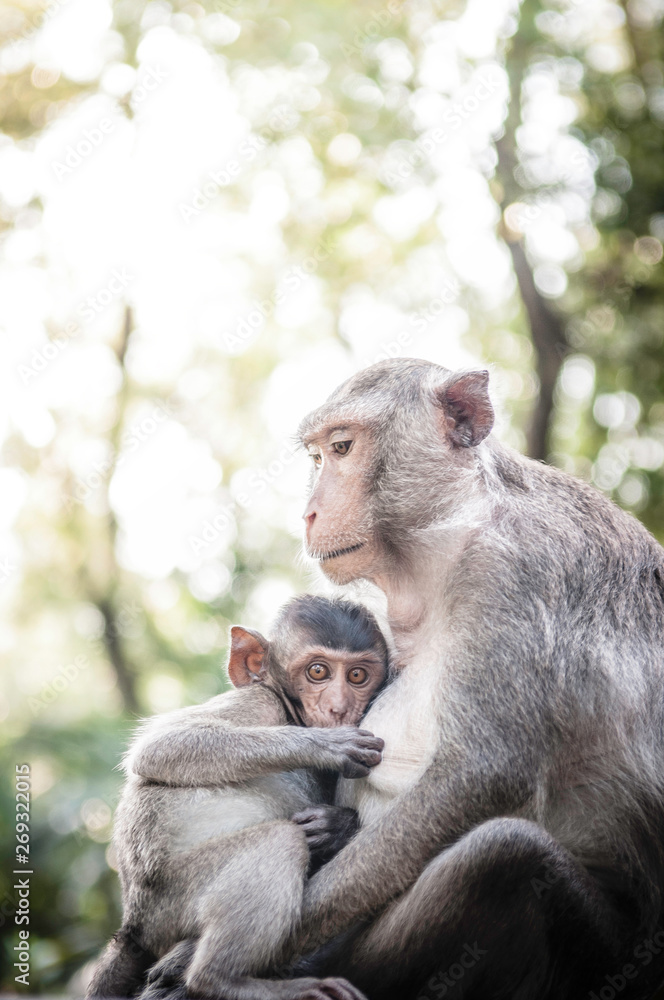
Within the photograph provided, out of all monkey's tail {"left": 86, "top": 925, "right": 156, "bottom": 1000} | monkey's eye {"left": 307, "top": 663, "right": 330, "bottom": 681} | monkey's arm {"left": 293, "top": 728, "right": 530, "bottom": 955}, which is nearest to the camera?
monkey's arm {"left": 293, "top": 728, "right": 530, "bottom": 955}

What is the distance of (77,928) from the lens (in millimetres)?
8750

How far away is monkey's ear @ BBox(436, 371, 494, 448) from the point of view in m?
3.63

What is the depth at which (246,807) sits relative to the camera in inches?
135

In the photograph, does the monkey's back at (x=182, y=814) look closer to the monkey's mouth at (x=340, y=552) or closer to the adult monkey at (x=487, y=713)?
the adult monkey at (x=487, y=713)

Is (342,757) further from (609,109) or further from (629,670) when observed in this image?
(609,109)

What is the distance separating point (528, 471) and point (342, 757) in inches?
56.8

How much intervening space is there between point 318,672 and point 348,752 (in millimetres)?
506

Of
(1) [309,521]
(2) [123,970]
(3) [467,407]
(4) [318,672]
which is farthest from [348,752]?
(3) [467,407]

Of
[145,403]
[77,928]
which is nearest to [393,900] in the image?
[77,928]

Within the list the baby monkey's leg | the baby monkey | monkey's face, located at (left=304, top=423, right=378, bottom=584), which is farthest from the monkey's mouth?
the baby monkey's leg

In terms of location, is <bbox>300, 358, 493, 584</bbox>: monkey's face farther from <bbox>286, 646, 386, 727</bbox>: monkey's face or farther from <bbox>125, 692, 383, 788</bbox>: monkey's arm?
<bbox>125, 692, 383, 788</bbox>: monkey's arm

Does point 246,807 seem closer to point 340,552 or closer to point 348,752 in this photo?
point 348,752

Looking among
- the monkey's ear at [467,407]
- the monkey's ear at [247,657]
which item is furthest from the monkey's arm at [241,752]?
the monkey's ear at [467,407]

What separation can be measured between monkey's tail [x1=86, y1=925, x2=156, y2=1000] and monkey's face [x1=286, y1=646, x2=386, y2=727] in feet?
3.51
